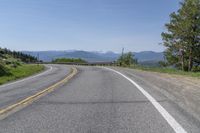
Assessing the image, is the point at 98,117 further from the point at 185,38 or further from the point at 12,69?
the point at 185,38

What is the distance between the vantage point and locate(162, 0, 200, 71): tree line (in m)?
57.8

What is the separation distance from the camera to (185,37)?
5966 centimetres

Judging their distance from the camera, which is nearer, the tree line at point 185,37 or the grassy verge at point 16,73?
the grassy verge at point 16,73

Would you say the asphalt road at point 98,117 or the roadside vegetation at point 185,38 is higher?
the roadside vegetation at point 185,38

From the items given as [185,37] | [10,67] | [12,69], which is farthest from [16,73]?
[185,37]

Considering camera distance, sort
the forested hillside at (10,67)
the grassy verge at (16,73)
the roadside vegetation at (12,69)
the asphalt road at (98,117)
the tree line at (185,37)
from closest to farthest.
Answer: the asphalt road at (98,117)
the grassy verge at (16,73)
the roadside vegetation at (12,69)
the forested hillside at (10,67)
the tree line at (185,37)

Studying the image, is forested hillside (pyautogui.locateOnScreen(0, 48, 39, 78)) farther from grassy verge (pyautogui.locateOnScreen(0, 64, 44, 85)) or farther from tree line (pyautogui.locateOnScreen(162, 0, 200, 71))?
tree line (pyautogui.locateOnScreen(162, 0, 200, 71))

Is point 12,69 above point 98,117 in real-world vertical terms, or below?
above

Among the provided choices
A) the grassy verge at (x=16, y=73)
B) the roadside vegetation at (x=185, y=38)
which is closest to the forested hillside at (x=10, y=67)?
the grassy verge at (x=16, y=73)

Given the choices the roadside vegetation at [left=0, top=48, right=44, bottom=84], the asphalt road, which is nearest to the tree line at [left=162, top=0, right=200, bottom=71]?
the roadside vegetation at [left=0, top=48, right=44, bottom=84]

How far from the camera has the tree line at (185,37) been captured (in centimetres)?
5775

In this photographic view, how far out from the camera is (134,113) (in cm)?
950

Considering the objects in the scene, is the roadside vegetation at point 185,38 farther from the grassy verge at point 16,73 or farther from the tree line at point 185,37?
the grassy verge at point 16,73

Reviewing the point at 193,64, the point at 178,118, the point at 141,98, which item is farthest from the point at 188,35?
the point at 178,118
